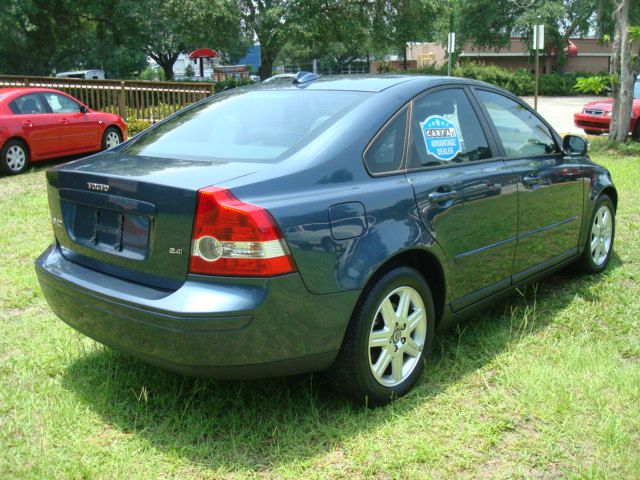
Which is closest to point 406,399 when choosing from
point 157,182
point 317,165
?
point 317,165

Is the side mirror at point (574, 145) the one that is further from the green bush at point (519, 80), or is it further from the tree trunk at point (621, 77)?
the green bush at point (519, 80)

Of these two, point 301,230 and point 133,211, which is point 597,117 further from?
point 133,211

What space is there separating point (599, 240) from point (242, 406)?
3.38 metres

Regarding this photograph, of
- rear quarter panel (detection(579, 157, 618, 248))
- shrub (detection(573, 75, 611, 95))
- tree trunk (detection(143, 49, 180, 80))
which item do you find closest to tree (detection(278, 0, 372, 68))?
tree trunk (detection(143, 49, 180, 80))

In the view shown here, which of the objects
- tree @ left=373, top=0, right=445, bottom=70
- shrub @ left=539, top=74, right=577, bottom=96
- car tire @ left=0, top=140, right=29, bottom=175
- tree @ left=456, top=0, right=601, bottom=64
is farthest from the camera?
tree @ left=456, top=0, right=601, bottom=64

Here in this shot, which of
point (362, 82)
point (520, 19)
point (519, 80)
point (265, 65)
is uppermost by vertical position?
point (520, 19)

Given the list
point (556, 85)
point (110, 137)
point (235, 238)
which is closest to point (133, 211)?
point (235, 238)

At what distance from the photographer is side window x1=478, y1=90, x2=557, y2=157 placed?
13.8 feet

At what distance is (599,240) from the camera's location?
5305mm

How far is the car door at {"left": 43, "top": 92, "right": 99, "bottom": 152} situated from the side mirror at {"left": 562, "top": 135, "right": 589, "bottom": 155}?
9.48 meters

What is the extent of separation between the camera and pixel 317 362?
2.94 meters

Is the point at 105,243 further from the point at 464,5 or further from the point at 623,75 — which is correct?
the point at 464,5

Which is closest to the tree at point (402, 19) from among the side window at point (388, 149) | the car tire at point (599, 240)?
the car tire at point (599, 240)

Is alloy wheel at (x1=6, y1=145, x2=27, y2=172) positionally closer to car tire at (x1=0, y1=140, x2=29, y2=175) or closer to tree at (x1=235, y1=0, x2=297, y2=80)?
car tire at (x1=0, y1=140, x2=29, y2=175)
